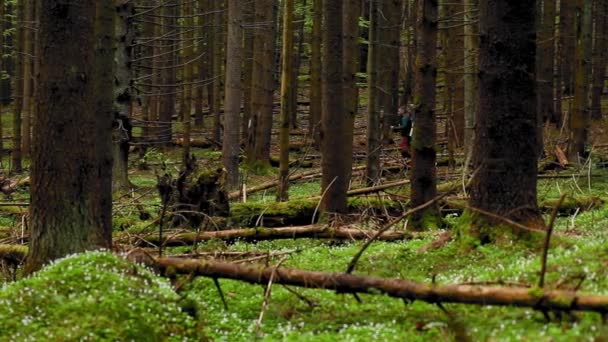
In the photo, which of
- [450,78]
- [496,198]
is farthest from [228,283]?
[450,78]

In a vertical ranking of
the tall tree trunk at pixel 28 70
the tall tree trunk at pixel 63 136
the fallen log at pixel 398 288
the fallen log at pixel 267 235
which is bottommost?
the fallen log at pixel 267 235

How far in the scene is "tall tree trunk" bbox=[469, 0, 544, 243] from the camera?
7.98 metres

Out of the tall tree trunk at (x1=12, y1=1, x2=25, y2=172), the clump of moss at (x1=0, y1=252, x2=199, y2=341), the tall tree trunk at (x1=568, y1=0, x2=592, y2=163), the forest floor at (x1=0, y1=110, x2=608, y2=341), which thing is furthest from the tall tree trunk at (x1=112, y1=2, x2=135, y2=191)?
the clump of moss at (x1=0, y1=252, x2=199, y2=341)

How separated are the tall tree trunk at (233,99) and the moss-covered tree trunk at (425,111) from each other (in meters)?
8.34

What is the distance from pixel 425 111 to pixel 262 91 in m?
14.5

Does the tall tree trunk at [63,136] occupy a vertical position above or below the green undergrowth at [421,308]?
above

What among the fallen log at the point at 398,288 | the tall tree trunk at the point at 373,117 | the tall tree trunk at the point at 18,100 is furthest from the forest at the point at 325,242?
the tall tree trunk at the point at 18,100

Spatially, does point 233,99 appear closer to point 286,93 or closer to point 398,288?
point 286,93

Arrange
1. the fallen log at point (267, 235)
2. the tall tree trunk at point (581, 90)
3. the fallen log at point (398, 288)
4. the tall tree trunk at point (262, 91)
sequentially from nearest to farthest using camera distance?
the fallen log at point (398, 288) < the fallen log at point (267, 235) < the tall tree trunk at point (581, 90) < the tall tree trunk at point (262, 91)

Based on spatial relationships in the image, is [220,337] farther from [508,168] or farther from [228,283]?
[508,168]

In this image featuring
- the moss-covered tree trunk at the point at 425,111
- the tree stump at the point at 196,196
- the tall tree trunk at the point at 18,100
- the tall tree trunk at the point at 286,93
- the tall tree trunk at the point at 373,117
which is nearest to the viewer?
the moss-covered tree trunk at the point at 425,111

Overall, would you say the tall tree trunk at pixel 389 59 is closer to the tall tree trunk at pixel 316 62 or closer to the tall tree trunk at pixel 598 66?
the tall tree trunk at pixel 316 62

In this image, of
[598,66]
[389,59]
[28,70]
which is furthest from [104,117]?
[598,66]

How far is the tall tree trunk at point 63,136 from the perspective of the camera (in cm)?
788
